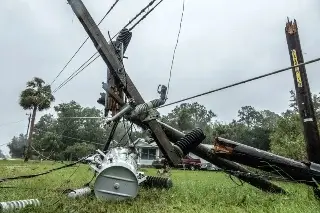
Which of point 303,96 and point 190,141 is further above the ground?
point 303,96

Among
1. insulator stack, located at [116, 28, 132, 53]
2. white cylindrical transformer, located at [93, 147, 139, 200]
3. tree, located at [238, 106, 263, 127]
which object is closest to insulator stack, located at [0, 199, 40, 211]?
white cylindrical transformer, located at [93, 147, 139, 200]

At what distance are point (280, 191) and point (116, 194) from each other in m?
4.21

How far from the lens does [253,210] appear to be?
575cm

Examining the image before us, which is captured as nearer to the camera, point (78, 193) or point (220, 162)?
point (78, 193)

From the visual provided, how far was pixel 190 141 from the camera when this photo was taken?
8469 millimetres

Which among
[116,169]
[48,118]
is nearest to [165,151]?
[116,169]

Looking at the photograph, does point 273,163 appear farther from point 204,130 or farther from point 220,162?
point 204,130

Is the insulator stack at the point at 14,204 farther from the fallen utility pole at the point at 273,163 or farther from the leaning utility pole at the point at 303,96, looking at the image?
the leaning utility pole at the point at 303,96

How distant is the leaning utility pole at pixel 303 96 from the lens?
7.73 m

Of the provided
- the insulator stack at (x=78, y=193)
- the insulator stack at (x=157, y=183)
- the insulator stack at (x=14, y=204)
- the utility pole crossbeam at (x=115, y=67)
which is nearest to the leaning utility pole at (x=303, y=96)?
the utility pole crossbeam at (x=115, y=67)

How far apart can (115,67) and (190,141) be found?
2486 millimetres

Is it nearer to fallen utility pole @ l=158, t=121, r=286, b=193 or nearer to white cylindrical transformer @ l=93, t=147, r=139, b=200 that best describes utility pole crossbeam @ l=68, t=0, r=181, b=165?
fallen utility pole @ l=158, t=121, r=286, b=193

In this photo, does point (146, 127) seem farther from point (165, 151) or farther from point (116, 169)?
point (116, 169)

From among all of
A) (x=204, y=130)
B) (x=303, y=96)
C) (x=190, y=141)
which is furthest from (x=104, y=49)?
(x=204, y=130)
